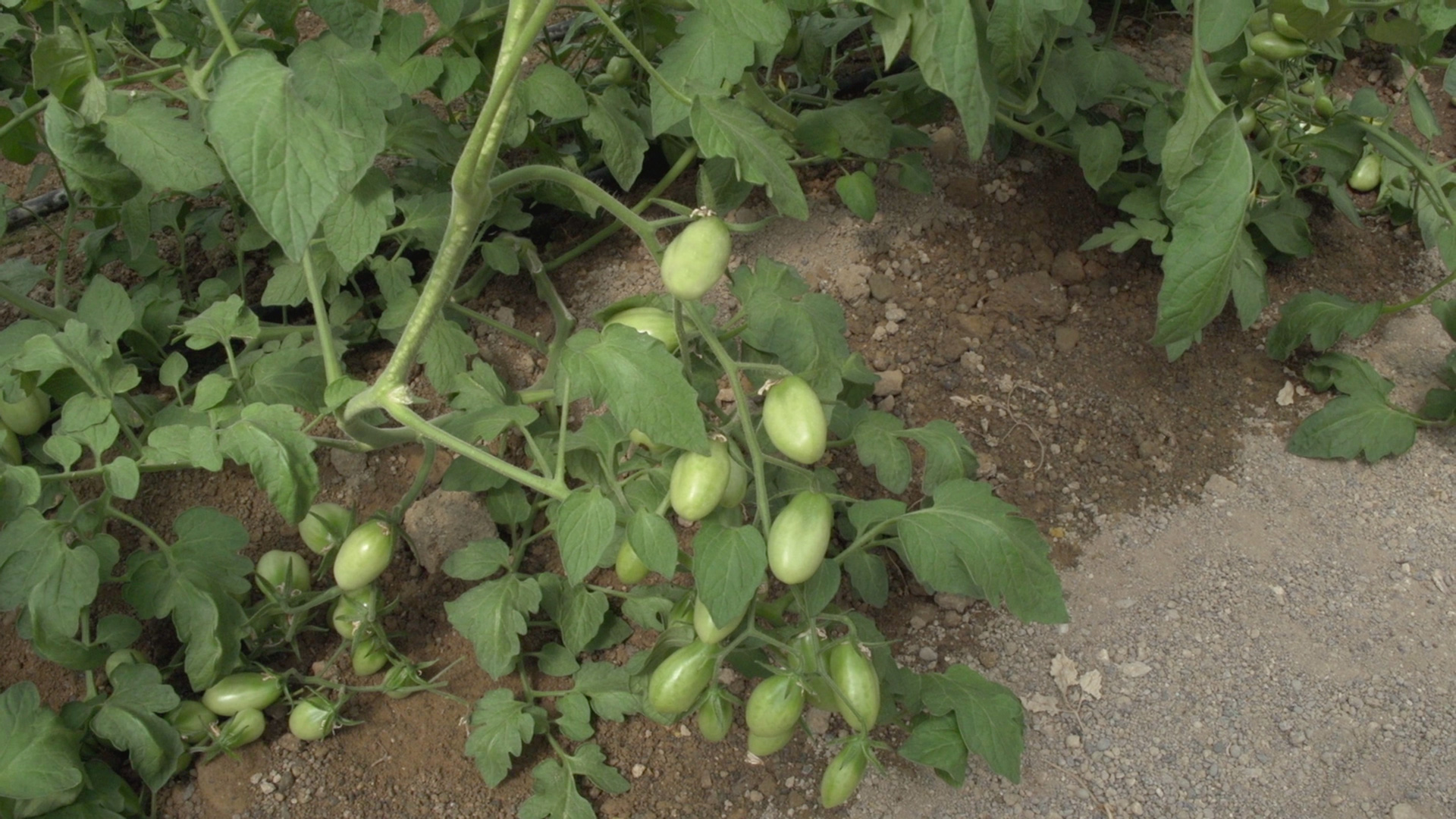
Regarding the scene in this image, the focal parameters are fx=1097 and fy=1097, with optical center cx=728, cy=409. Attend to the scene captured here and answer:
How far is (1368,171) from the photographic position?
231cm

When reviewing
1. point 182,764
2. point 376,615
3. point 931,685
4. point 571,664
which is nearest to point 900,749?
point 931,685

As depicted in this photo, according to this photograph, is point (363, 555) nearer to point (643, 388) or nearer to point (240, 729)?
point (240, 729)

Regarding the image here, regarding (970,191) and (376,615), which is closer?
(376,615)

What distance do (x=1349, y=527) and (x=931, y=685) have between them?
0.88m

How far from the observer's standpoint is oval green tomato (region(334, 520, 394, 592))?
1.54m

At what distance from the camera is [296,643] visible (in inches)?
67.4

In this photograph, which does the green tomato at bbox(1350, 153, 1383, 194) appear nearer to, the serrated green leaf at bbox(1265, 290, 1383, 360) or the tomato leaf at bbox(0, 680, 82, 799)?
the serrated green leaf at bbox(1265, 290, 1383, 360)

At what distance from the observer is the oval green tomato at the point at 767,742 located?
1319 mm

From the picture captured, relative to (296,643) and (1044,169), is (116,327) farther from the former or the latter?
(1044,169)

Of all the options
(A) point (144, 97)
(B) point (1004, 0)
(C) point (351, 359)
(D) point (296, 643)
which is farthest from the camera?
(C) point (351, 359)

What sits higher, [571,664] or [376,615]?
[376,615]

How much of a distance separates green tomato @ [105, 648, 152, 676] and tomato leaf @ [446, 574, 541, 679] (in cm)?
47

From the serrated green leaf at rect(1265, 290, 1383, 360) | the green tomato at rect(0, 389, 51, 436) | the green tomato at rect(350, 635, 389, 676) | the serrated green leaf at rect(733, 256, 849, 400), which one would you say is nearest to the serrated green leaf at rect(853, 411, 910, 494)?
the serrated green leaf at rect(733, 256, 849, 400)

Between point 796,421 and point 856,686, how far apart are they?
12.4 inches
